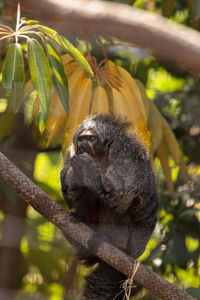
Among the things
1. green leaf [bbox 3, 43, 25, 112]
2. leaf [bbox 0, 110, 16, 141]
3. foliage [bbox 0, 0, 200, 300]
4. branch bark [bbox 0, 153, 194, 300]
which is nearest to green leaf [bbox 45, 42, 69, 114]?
foliage [bbox 0, 0, 200, 300]

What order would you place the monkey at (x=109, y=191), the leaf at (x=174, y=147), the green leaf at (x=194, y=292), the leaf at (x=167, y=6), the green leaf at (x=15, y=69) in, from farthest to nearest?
the leaf at (x=167, y=6) → the leaf at (x=174, y=147) → the monkey at (x=109, y=191) → the green leaf at (x=194, y=292) → the green leaf at (x=15, y=69)

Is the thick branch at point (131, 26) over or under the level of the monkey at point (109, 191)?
over

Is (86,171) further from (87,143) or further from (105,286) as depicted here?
(105,286)

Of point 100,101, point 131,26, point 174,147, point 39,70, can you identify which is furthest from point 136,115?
point 131,26

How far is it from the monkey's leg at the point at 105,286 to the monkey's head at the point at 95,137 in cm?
50

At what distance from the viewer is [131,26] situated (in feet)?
2.45

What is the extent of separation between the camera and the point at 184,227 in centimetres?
244

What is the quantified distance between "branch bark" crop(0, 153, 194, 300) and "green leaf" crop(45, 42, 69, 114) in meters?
0.33

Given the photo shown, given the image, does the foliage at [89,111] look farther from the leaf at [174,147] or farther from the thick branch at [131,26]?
the thick branch at [131,26]

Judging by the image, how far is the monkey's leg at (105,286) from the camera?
1.83 metres

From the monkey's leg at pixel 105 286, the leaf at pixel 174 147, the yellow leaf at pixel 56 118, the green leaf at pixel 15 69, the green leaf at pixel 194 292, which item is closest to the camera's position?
the green leaf at pixel 15 69

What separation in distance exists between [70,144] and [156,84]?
1.72m

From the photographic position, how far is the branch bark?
1513 mm

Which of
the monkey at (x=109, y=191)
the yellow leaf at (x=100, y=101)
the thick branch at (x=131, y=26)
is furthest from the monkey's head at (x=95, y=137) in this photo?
the thick branch at (x=131, y=26)
